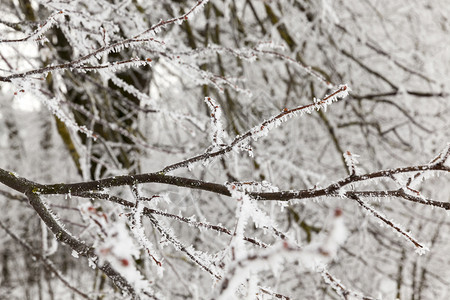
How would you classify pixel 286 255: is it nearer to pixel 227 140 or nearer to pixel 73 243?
pixel 73 243

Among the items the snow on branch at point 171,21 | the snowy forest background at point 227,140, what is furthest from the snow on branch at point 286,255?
the snow on branch at point 171,21

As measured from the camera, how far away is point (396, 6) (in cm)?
447

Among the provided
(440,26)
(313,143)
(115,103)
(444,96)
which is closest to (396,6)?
(440,26)

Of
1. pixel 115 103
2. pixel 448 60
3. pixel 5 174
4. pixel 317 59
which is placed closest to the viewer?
pixel 5 174

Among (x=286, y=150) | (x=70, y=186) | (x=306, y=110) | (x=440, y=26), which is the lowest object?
(x=70, y=186)

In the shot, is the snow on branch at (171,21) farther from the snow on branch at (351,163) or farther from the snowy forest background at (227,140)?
the snow on branch at (351,163)

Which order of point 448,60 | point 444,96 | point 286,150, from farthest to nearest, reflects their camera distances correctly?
1. point 448,60
2. point 286,150
3. point 444,96

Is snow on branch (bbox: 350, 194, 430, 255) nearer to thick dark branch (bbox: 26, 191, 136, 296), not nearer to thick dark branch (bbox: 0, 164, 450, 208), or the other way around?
thick dark branch (bbox: 0, 164, 450, 208)

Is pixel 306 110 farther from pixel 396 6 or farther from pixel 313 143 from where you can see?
pixel 313 143

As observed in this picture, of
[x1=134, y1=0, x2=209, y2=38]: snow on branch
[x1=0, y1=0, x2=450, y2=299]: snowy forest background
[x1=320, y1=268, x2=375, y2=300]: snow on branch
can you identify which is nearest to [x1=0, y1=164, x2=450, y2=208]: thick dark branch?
[x1=0, y1=0, x2=450, y2=299]: snowy forest background

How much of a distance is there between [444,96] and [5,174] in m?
3.38

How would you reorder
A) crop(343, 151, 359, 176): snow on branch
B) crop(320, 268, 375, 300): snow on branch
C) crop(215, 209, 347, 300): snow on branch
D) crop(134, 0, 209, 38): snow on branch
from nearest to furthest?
crop(215, 209, 347, 300): snow on branch < crop(320, 268, 375, 300): snow on branch < crop(343, 151, 359, 176): snow on branch < crop(134, 0, 209, 38): snow on branch

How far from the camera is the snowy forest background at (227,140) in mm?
957

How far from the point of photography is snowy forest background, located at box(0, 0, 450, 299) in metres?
0.96
